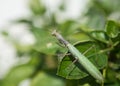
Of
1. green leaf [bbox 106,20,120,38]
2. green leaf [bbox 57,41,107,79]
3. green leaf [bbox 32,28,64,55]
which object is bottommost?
green leaf [bbox 32,28,64,55]

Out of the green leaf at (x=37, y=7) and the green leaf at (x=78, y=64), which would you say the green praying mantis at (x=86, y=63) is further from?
the green leaf at (x=37, y=7)

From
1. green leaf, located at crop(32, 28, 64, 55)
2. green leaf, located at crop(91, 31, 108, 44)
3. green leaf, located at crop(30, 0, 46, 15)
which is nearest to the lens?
green leaf, located at crop(91, 31, 108, 44)

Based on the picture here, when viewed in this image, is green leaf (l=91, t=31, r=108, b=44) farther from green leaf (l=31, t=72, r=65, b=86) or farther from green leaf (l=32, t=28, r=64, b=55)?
green leaf (l=31, t=72, r=65, b=86)

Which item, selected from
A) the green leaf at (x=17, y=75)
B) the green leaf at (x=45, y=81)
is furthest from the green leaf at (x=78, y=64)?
the green leaf at (x=17, y=75)

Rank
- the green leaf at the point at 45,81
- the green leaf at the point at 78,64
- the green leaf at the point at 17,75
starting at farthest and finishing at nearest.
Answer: the green leaf at the point at 17,75
the green leaf at the point at 45,81
the green leaf at the point at 78,64

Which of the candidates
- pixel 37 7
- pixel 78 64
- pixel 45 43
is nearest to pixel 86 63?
pixel 78 64

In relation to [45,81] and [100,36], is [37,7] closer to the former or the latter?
[45,81]

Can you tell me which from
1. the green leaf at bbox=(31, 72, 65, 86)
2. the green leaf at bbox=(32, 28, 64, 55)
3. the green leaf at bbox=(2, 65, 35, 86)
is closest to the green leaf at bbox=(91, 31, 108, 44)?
the green leaf at bbox=(32, 28, 64, 55)
